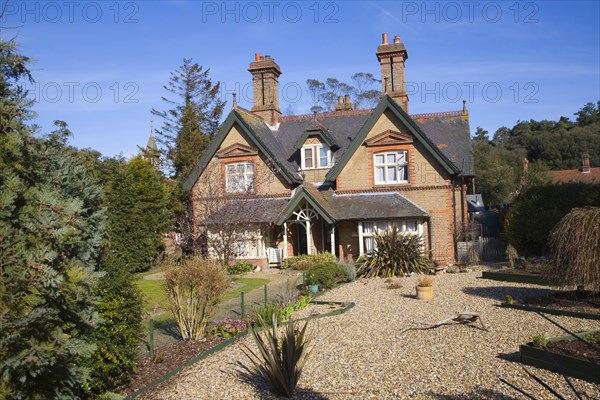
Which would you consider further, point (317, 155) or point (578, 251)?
point (317, 155)

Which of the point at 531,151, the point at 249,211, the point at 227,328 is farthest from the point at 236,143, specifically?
the point at 531,151

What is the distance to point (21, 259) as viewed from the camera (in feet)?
16.3

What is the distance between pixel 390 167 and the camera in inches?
961

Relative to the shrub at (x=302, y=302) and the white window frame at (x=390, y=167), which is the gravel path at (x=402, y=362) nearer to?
the shrub at (x=302, y=302)

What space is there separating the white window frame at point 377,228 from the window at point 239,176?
19.9 ft

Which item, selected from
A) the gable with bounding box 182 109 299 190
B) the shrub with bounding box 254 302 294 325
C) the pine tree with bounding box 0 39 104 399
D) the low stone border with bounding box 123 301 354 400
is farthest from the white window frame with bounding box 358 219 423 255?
the pine tree with bounding box 0 39 104 399

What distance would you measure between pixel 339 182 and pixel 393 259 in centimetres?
641

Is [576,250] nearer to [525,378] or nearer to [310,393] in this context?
[525,378]

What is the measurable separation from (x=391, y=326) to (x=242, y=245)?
14.0m

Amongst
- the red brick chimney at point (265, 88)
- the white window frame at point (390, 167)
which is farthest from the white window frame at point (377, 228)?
the red brick chimney at point (265, 88)

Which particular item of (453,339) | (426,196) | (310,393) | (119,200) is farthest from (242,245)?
(310,393)

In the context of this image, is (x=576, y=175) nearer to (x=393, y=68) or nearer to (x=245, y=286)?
(x=393, y=68)

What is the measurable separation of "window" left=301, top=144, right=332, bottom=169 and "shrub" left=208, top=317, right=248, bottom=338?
1615 cm

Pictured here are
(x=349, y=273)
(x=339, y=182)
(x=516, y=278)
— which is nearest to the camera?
(x=516, y=278)
